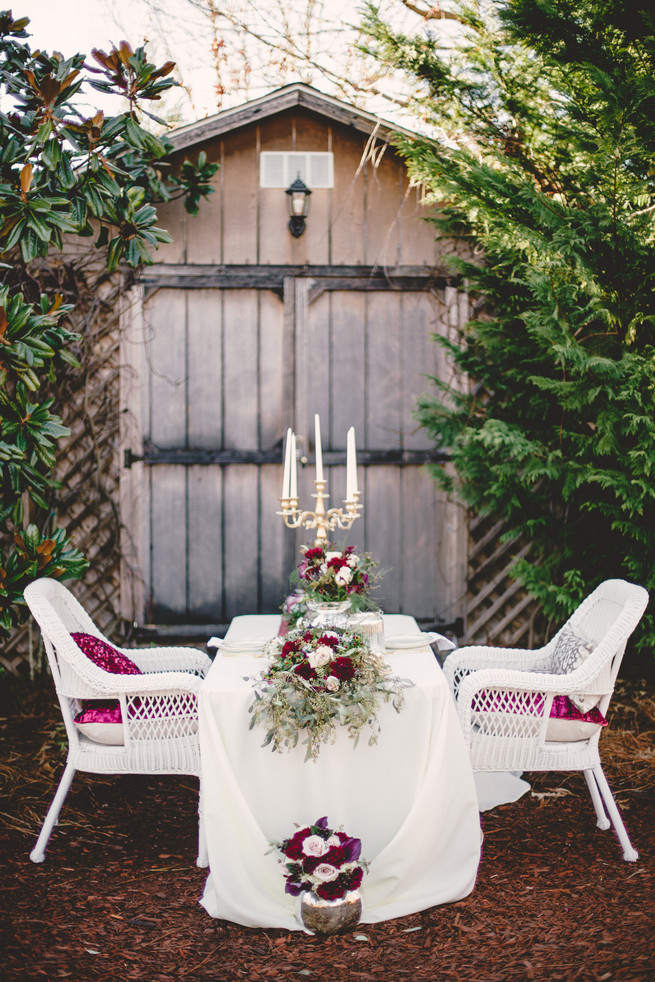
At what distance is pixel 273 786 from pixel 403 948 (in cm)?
53

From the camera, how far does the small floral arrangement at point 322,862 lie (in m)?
2.12

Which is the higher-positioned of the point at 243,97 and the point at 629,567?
the point at 243,97

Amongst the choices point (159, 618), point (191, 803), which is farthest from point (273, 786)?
point (159, 618)

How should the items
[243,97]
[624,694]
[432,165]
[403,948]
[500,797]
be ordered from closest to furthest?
[403,948]
[500,797]
[432,165]
[624,694]
[243,97]

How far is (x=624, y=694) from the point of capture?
4.35 m

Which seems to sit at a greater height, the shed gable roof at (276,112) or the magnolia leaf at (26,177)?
the shed gable roof at (276,112)

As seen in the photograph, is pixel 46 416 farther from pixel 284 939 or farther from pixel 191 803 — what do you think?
pixel 284 939

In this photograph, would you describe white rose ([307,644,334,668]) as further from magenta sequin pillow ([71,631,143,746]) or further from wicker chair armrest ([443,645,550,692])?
wicker chair armrest ([443,645,550,692])

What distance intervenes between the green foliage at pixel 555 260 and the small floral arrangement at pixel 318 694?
5.39ft

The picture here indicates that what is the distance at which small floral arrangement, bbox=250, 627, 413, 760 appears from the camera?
2.20 m

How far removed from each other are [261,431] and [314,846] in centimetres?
278

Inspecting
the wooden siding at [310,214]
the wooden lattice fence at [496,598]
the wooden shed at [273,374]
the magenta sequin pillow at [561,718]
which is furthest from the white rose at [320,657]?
Answer: the wooden siding at [310,214]

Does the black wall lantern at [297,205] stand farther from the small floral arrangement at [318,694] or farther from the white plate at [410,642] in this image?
the small floral arrangement at [318,694]

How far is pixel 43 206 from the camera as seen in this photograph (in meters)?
3.23
